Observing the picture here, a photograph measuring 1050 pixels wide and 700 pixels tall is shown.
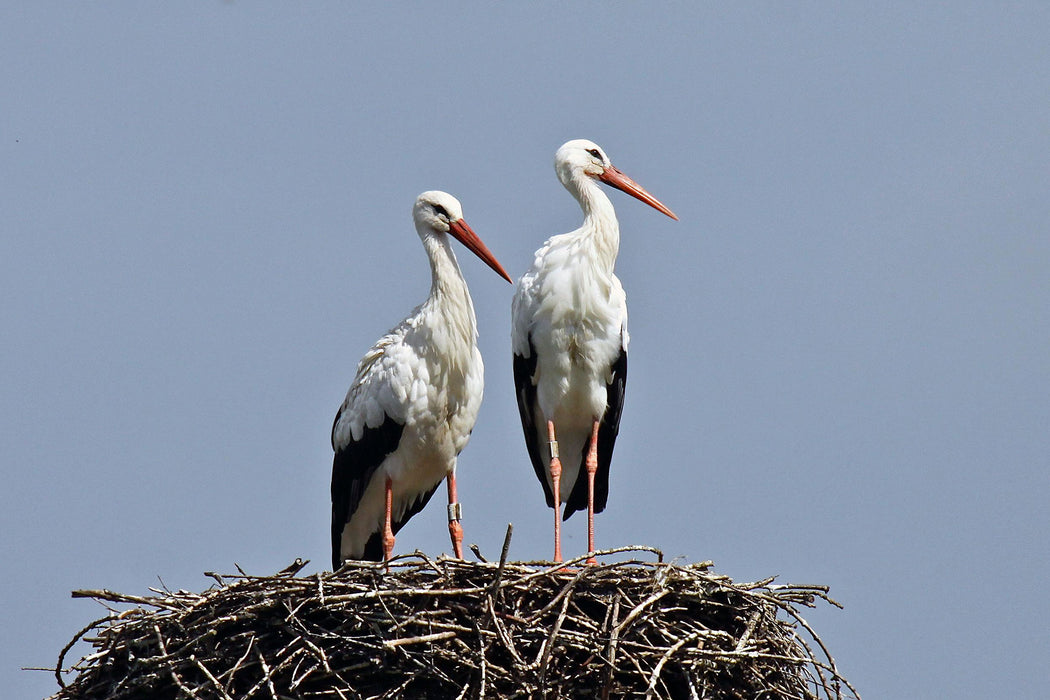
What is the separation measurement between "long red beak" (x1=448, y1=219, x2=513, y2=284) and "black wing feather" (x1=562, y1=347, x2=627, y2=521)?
2.07ft

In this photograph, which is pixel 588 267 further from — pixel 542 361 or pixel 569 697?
pixel 569 697

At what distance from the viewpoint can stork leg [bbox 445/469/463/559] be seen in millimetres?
7488

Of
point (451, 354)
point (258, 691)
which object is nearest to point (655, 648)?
point (258, 691)

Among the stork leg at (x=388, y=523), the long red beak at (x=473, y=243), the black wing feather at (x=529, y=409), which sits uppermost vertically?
the long red beak at (x=473, y=243)

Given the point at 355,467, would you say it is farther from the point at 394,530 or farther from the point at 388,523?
the point at 394,530

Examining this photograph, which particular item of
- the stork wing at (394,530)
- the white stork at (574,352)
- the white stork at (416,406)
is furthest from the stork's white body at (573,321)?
the stork wing at (394,530)

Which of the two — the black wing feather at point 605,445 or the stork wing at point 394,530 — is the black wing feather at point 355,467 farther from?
the black wing feather at point 605,445

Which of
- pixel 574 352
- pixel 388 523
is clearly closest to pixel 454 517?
pixel 388 523

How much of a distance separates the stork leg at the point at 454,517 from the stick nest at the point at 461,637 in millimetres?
1625

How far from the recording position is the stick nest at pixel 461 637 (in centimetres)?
552

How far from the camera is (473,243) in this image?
24.8 ft

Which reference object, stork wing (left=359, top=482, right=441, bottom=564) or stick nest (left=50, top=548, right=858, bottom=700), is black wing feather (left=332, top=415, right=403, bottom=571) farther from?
stick nest (left=50, top=548, right=858, bottom=700)

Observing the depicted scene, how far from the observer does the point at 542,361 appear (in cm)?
748

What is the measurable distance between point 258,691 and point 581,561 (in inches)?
46.8
